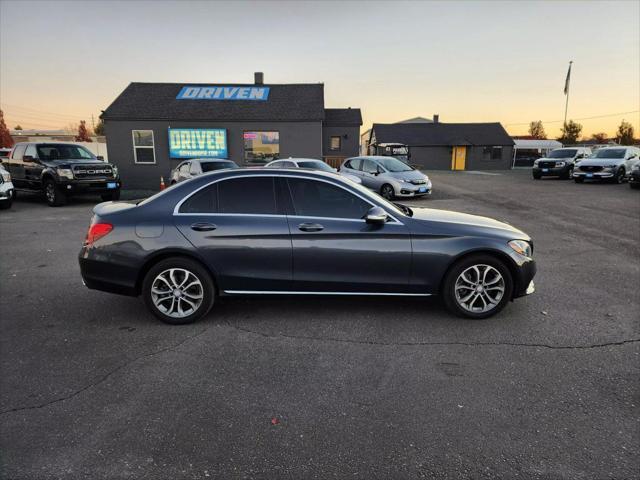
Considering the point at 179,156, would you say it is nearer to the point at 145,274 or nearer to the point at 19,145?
the point at 19,145

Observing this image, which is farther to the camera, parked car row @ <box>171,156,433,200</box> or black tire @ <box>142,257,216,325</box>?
parked car row @ <box>171,156,433,200</box>

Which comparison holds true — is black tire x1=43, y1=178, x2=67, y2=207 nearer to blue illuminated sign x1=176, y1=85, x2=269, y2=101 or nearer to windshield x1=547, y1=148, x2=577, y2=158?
blue illuminated sign x1=176, y1=85, x2=269, y2=101

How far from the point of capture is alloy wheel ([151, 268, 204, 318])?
4398 millimetres

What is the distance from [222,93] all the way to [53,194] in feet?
40.2

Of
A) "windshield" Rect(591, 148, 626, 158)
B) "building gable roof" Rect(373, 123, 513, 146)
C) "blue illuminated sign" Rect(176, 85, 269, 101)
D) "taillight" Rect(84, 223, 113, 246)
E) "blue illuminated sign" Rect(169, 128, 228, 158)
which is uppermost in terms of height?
"blue illuminated sign" Rect(176, 85, 269, 101)

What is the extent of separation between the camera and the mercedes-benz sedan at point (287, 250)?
4.36 m

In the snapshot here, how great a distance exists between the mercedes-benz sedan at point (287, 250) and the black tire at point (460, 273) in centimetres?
1

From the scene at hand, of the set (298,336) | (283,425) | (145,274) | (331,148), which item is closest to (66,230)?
(145,274)

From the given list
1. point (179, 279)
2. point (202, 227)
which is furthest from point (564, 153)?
point (179, 279)

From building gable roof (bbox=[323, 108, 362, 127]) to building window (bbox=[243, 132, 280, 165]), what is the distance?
9194 millimetres

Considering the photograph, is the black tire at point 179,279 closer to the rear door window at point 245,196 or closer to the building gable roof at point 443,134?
the rear door window at point 245,196

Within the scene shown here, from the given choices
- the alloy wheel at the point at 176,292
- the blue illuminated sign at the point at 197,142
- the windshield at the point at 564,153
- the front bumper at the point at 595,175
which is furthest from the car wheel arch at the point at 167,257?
the windshield at the point at 564,153

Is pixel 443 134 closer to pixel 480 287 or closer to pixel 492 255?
pixel 492 255

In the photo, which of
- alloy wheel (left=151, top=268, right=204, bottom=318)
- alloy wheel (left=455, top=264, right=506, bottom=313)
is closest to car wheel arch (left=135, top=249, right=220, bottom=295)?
alloy wheel (left=151, top=268, right=204, bottom=318)
